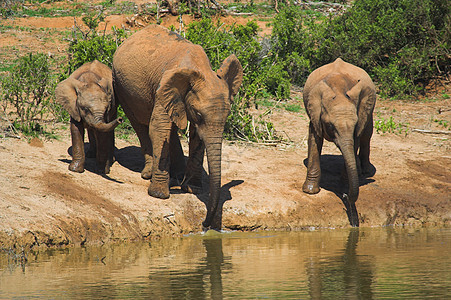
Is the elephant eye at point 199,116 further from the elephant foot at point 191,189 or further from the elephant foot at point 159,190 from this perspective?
the elephant foot at point 191,189

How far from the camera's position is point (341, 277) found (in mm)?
6410

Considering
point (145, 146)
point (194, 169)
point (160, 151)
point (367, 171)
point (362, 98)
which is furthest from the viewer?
point (367, 171)

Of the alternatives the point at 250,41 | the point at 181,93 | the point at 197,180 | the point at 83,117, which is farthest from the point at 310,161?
the point at 250,41

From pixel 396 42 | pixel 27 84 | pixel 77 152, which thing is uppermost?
pixel 27 84

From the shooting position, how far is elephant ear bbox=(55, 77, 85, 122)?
999cm

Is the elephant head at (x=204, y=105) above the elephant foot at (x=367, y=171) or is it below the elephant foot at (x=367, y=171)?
above

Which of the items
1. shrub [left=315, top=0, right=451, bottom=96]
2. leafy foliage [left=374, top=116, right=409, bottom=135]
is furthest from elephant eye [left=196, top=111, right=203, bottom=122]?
shrub [left=315, top=0, right=451, bottom=96]

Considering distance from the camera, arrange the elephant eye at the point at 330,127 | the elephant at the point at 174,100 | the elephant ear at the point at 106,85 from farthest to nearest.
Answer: the elephant ear at the point at 106,85, the elephant eye at the point at 330,127, the elephant at the point at 174,100

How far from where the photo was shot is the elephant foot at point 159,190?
9375 millimetres

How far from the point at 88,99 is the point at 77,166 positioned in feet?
3.34

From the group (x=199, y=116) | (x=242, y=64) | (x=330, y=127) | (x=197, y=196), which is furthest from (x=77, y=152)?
(x=242, y=64)

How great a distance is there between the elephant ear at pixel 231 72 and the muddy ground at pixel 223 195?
1.59 m

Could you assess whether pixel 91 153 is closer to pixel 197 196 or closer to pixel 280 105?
pixel 197 196

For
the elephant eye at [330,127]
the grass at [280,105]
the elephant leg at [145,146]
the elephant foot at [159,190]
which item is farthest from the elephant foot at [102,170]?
the grass at [280,105]
